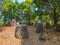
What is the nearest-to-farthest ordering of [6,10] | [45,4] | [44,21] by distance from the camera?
[45,4] < [44,21] < [6,10]

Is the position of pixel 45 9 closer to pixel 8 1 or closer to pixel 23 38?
pixel 23 38

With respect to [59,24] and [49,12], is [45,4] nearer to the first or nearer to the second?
[49,12]

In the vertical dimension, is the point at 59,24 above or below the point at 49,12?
below

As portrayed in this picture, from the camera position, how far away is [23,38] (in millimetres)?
6832

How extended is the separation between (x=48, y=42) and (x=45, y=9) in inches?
103

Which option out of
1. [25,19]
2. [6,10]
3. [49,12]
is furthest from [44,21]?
[6,10]

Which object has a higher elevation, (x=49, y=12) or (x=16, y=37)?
(x=49, y=12)

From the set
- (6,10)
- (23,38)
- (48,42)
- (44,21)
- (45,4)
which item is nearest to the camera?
(48,42)

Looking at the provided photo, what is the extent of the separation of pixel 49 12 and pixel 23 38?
2468 mm

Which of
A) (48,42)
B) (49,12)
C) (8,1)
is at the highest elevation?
(8,1)

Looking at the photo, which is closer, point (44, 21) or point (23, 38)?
point (23, 38)

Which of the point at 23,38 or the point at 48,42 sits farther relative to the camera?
the point at 23,38

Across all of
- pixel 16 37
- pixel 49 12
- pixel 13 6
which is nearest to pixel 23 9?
pixel 13 6

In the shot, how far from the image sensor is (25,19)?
12453 millimetres
